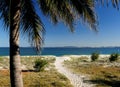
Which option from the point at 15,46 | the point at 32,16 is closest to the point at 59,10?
the point at 32,16

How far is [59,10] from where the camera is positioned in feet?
31.3

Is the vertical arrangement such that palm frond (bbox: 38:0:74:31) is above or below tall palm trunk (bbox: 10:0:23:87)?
above

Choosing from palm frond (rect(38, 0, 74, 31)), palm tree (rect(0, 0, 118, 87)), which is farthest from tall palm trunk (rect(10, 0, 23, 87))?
palm frond (rect(38, 0, 74, 31))

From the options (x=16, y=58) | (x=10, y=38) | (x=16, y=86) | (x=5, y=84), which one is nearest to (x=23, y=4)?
(x=10, y=38)

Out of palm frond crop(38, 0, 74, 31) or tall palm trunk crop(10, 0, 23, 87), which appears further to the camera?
palm frond crop(38, 0, 74, 31)

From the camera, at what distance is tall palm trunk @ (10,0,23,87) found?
349 inches

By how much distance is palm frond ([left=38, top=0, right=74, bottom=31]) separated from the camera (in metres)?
9.28

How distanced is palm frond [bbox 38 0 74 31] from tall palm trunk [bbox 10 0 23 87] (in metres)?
1.05

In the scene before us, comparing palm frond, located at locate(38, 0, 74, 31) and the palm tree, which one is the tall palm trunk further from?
palm frond, located at locate(38, 0, 74, 31)

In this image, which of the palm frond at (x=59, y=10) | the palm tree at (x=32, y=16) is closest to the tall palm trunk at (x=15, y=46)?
the palm tree at (x=32, y=16)

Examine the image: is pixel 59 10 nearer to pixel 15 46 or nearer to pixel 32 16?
pixel 32 16

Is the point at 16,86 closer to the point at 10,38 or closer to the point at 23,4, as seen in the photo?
the point at 10,38

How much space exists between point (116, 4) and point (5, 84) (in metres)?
15.8

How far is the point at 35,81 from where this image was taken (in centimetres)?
2359
